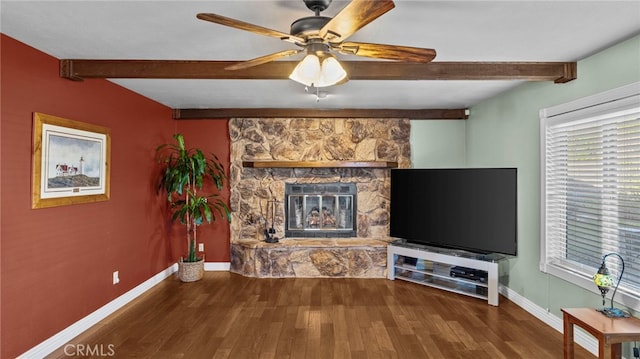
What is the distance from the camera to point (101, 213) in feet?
11.5

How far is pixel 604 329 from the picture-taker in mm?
2223

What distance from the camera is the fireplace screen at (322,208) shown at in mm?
5363

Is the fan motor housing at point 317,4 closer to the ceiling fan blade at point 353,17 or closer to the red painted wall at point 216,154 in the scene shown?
the ceiling fan blade at point 353,17

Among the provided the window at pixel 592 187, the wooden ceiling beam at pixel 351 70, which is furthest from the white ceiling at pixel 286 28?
the window at pixel 592 187

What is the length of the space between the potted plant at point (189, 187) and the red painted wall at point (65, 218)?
0.25 metres

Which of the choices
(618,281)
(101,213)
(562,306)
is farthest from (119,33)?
(562,306)

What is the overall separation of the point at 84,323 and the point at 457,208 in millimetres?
4075

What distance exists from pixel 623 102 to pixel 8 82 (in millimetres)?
4345

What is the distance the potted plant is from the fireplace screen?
3.26 feet

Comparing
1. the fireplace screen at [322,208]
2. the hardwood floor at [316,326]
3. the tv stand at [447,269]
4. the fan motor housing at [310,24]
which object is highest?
the fan motor housing at [310,24]

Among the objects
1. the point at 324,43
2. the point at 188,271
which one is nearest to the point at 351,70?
the point at 324,43

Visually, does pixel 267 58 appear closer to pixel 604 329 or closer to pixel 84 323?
pixel 604 329

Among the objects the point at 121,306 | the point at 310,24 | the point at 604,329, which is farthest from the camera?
the point at 121,306

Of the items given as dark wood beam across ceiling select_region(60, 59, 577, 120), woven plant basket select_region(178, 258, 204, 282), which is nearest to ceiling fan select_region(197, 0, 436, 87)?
dark wood beam across ceiling select_region(60, 59, 577, 120)
